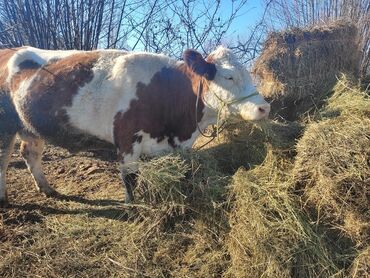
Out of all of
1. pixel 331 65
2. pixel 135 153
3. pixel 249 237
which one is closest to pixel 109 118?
pixel 135 153

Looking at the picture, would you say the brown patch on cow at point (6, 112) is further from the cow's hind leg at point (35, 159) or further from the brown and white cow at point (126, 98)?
the cow's hind leg at point (35, 159)

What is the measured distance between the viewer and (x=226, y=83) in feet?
14.6

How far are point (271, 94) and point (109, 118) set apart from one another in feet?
7.23

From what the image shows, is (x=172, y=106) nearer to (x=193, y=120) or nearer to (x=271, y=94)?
(x=193, y=120)

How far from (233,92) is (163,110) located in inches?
31.6

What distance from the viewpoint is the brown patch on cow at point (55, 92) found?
4.69 m

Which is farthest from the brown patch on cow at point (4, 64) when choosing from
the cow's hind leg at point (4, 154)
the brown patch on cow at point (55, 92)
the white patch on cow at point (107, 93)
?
the white patch on cow at point (107, 93)

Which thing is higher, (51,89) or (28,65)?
(28,65)

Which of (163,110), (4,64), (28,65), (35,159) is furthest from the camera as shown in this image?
(35,159)

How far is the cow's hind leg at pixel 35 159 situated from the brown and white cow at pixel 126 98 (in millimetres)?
478

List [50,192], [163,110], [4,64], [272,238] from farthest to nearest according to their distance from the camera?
[50,192], [4,64], [163,110], [272,238]

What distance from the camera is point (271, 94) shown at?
554 centimetres

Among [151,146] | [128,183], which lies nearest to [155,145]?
[151,146]

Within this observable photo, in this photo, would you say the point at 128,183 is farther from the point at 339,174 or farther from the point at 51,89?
the point at 339,174
